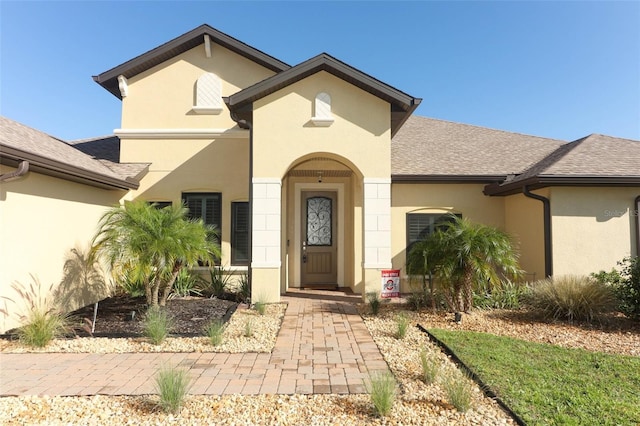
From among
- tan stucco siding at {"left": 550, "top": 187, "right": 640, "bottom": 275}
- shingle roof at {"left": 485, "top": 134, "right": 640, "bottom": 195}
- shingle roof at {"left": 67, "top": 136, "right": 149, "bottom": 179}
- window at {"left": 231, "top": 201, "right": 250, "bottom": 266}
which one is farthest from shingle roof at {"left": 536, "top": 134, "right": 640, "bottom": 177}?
shingle roof at {"left": 67, "top": 136, "right": 149, "bottom": 179}

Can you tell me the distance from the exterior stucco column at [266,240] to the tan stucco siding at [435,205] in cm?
364

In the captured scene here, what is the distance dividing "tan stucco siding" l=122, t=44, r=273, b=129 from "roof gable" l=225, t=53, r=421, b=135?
104 inches

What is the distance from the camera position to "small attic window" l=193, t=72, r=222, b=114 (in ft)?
35.9

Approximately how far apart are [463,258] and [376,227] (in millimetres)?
2312

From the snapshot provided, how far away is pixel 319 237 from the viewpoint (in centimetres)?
1123

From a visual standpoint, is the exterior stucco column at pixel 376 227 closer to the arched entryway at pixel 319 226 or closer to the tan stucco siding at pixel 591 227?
the arched entryway at pixel 319 226

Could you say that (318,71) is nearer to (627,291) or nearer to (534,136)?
(627,291)

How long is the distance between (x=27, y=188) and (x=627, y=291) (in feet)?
37.6

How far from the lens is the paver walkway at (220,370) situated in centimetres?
407

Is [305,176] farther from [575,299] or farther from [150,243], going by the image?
[575,299]

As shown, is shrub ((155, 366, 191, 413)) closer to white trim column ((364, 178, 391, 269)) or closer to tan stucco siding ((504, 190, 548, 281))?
white trim column ((364, 178, 391, 269))

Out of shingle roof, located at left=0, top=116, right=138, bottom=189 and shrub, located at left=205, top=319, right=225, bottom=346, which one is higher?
shingle roof, located at left=0, top=116, right=138, bottom=189

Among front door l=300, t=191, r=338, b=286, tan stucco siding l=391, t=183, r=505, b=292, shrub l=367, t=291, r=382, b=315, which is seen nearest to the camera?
shrub l=367, t=291, r=382, b=315

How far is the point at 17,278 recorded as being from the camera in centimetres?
627
